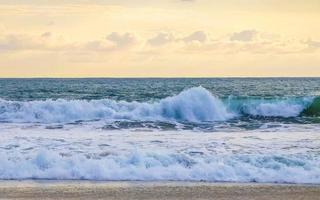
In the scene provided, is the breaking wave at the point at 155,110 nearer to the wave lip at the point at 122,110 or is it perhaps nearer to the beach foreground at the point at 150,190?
the wave lip at the point at 122,110

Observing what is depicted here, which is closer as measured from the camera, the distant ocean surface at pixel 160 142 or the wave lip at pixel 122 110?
the distant ocean surface at pixel 160 142

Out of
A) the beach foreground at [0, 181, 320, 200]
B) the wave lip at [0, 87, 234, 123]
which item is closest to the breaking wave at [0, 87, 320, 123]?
the wave lip at [0, 87, 234, 123]

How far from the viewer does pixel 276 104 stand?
86.0 feet

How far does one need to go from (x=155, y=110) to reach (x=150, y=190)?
573 inches

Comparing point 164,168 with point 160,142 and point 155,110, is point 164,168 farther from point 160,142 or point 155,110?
point 155,110

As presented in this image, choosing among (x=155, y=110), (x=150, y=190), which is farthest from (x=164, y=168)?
(x=155, y=110)

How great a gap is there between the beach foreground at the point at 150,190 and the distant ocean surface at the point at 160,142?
1.75 feet

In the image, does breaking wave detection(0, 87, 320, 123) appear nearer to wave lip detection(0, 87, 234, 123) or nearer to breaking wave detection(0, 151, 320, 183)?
wave lip detection(0, 87, 234, 123)

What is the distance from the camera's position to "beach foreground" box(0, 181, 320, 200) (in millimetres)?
9016

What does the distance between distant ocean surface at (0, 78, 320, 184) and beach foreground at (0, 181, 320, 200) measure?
0.53 m

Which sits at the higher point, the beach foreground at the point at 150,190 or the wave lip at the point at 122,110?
the wave lip at the point at 122,110


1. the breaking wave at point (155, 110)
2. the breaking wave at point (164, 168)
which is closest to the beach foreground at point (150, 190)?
the breaking wave at point (164, 168)

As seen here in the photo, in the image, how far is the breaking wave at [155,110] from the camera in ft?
73.7

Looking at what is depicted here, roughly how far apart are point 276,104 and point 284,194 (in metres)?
17.2
